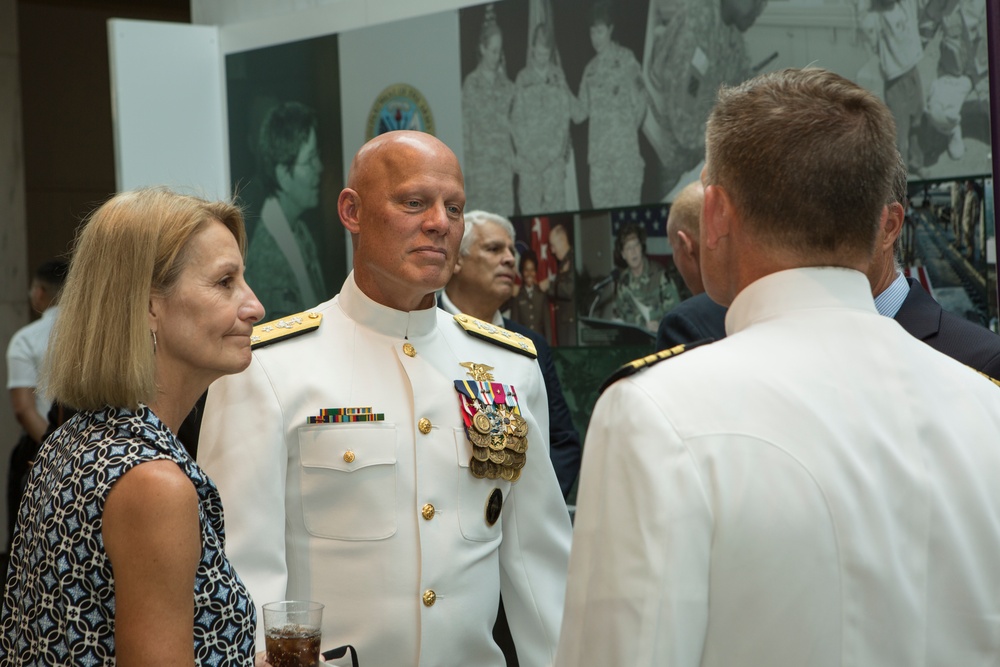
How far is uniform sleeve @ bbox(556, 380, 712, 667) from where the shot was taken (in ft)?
4.16

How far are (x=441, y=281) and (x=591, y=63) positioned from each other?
8.49ft

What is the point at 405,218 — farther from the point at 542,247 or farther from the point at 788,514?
the point at 542,247

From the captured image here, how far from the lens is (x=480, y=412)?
2477 millimetres

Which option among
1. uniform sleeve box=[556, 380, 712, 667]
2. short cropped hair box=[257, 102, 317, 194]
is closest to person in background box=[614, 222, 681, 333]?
short cropped hair box=[257, 102, 317, 194]

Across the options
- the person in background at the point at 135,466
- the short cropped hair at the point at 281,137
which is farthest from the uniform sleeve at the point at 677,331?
the short cropped hair at the point at 281,137

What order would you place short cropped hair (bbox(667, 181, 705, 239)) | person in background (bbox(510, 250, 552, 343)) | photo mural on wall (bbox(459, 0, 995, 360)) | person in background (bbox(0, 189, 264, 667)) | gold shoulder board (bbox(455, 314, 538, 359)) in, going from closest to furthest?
person in background (bbox(0, 189, 264, 667)) → gold shoulder board (bbox(455, 314, 538, 359)) → photo mural on wall (bbox(459, 0, 995, 360)) → short cropped hair (bbox(667, 181, 705, 239)) → person in background (bbox(510, 250, 552, 343))

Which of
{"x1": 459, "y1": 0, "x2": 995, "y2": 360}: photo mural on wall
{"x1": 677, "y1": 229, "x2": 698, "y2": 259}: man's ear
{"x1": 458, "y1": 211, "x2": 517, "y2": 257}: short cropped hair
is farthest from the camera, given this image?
{"x1": 458, "y1": 211, "x2": 517, "y2": 257}: short cropped hair

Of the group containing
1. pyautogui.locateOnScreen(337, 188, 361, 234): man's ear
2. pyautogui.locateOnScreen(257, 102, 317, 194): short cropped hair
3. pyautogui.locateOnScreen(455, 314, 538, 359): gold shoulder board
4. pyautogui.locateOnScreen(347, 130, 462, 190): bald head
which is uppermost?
pyautogui.locateOnScreen(257, 102, 317, 194): short cropped hair

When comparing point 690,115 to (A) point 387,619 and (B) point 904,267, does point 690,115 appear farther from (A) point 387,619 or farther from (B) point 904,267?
(A) point 387,619

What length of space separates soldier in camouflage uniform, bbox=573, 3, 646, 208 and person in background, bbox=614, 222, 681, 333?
0.16 metres

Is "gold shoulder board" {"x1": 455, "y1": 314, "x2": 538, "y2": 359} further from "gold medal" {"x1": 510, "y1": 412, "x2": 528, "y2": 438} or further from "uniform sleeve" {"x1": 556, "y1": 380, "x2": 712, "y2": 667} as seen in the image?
"uniform sleeve" {"x1": 556, "y1": 380, "x2": 712, "y2": 667}

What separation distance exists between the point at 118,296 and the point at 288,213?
4.21 metres

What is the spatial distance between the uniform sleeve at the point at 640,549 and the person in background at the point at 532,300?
12.2ft

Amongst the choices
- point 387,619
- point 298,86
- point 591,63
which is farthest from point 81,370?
point 298,86
